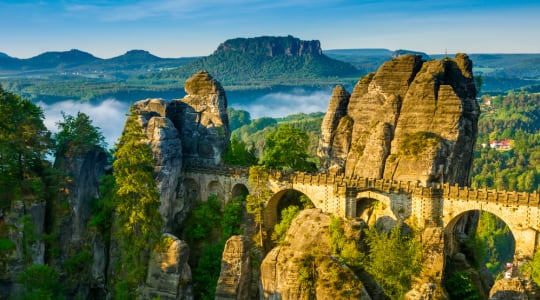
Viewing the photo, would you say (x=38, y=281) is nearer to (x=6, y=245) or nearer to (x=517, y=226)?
(x=6, y=245)

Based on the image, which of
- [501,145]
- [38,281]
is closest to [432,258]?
[38,281]

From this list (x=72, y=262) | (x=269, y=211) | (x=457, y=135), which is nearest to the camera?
(x=72, y=262)

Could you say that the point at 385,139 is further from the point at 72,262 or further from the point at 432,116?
the point at 72,262

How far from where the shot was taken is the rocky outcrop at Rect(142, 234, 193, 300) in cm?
4269

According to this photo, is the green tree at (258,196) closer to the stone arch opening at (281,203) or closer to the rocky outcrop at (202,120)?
the stone arch opening at (281,203)

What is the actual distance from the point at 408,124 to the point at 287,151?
36.3ft

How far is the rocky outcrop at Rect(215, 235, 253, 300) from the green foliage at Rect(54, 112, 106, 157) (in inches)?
A: 672

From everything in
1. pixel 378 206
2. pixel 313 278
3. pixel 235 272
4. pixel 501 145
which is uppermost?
pixel 313 278

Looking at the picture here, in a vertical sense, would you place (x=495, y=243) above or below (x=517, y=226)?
below

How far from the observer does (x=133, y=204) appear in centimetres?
4538

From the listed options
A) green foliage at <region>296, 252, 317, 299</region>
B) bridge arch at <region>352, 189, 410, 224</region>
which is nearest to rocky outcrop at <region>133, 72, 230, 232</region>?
bridge arch at <region>352, 189, 410, 224</region>

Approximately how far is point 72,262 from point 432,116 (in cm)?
2852

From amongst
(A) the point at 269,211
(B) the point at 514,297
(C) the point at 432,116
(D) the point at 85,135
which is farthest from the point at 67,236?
(B) the point at 514,297

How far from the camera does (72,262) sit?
45.7 m
